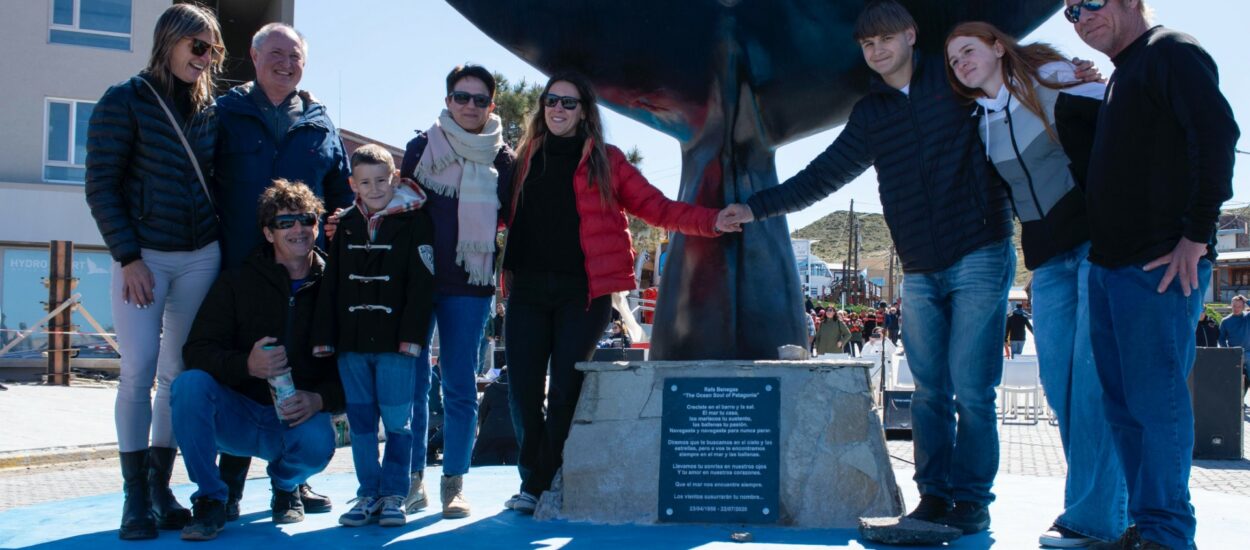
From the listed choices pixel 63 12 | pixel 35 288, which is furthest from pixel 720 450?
pixel 63 12

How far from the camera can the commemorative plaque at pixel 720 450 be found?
3795 mm

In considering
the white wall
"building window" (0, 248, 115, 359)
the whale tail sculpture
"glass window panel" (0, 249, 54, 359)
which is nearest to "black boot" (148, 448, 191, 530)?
the whale tail sculpture

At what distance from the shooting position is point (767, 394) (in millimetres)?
3908

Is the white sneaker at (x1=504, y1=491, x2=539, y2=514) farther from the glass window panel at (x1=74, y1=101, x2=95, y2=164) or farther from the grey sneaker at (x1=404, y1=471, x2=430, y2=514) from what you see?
the glass window panel at (x1=74, y1=101, x2=95, y2=164)

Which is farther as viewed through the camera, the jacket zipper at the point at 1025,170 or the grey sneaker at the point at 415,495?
the grey sneaker at the point at 415,495

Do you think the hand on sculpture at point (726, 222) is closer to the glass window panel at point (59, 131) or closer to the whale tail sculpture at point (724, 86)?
the whale tail sculpture at point (724, 86)

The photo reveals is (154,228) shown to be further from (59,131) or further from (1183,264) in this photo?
(59,131)

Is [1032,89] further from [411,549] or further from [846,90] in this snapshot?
[411,549]

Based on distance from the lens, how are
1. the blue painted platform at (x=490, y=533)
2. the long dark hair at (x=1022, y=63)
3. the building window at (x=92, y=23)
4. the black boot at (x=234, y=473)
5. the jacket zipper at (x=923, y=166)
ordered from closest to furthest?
the long dark hair at (x=1022, y=63)
the blue painted platform at (x=490, y=533)
the jacket zipper at (x=923, y=166)
the black boot at (x=234, y=473)
the building window at (x=92, y=23)

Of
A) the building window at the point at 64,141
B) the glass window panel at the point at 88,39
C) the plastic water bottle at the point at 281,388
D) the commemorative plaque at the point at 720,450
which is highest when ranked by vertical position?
the glass window panel at the point at 88,39

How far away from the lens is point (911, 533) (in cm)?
339

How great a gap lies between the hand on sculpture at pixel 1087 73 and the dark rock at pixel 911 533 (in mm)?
1502

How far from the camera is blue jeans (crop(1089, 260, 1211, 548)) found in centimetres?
283

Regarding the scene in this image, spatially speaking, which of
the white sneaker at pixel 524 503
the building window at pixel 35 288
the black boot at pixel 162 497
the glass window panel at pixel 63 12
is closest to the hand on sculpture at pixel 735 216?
the white sneaker at pixel 524 503
